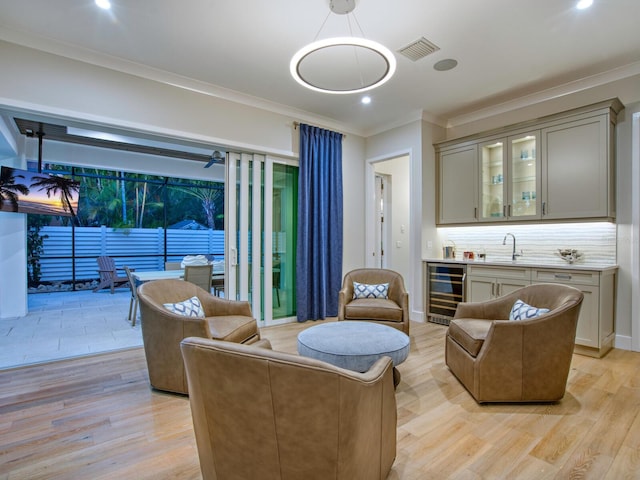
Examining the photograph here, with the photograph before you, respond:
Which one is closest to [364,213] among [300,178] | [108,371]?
[300,178]

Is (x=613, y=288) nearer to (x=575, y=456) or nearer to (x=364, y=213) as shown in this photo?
(x=575, y=456)

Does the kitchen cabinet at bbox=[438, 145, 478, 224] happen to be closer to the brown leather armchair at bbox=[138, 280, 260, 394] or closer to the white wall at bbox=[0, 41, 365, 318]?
the white wall at bbox=[0, 41, 365, 318]

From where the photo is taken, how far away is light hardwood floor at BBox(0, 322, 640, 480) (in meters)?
1.80

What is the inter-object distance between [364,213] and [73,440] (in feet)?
15.2

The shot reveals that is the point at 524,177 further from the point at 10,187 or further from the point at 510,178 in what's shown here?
the point at 10,187

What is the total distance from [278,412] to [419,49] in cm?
344

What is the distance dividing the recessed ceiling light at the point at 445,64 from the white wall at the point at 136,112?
1962mm

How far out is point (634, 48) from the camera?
333 cm

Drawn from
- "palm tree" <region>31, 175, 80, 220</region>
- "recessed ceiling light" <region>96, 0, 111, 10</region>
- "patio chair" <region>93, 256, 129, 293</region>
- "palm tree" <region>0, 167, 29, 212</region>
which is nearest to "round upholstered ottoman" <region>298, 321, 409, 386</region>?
"recessed ceiling light" <region>96, 0, 111, 10</region>

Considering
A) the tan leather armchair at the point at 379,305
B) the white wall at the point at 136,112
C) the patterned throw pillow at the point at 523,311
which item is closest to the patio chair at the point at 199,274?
the white wall at the point at 136,112

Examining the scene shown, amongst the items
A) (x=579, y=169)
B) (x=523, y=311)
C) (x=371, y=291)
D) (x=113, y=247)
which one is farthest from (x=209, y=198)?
(x=523, y=311)

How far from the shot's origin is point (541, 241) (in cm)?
437

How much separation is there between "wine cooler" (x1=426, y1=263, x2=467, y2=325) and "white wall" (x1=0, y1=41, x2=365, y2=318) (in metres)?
1.29

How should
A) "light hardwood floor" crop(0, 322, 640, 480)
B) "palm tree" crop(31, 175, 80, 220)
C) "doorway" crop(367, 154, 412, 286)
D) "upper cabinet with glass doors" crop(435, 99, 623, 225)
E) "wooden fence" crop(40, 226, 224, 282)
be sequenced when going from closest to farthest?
"light hardwood floor" crop(0, 322, 640, 480) < "upper cabinet with glass doors" crop(435, 99, 623, 225) < "palm tree" crop(31, 175, 80, 220) < "doorway" crop(367, 154, 412, 286) < "wooden fence" crop(40, 226, 224, 282)
